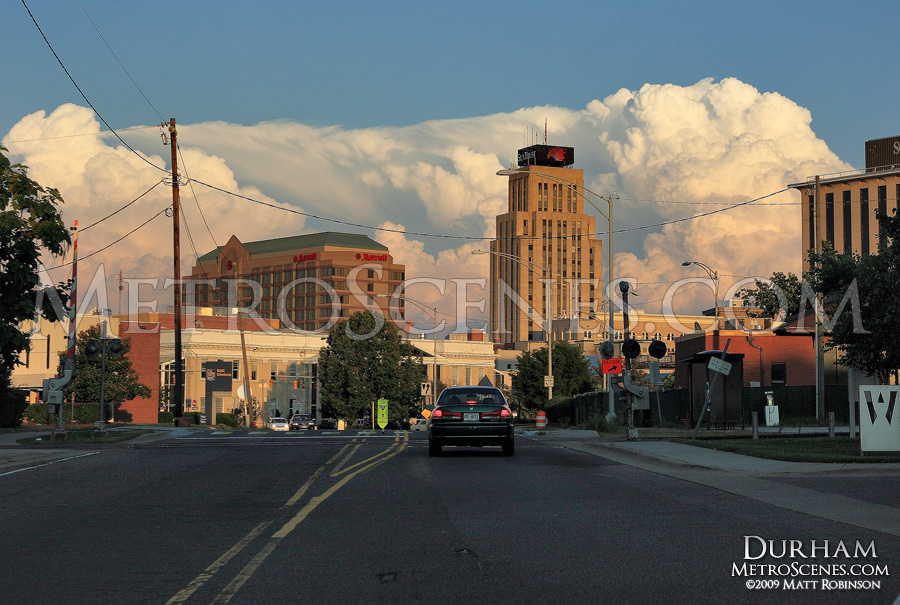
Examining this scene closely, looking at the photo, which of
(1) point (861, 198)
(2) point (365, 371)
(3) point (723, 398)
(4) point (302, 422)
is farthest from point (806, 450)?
(1) point (861, 198)

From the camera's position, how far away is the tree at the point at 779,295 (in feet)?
229

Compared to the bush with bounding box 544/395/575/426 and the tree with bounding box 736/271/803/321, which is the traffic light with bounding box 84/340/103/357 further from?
the tree with bounding box 736/271/803/321

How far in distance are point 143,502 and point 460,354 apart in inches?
4991

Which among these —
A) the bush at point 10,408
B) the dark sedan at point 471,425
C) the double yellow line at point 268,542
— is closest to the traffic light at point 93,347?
the dark sedan at point 471,425

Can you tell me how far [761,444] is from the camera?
24.7 metres

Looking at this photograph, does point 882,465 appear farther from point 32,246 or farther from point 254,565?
point 32,246

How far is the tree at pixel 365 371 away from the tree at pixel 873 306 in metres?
61.7

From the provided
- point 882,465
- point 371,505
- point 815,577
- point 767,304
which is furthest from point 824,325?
point 815,577

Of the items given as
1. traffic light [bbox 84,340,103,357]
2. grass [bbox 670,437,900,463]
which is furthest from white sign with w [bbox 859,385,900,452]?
traffic light [bbox 84,340,103,357]

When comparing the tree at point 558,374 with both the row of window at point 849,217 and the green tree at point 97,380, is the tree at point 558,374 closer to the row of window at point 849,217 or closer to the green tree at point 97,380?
the green tree at point 97,380

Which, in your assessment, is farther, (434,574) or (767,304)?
(767,304)

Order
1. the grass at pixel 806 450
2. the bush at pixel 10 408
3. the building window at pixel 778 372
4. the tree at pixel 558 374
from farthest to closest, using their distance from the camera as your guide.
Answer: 1. the tree at pixel 558 374
2. the building window at pixel 778 372
3. the bush at pixel 10 408
4. the grass at pixel 806 450

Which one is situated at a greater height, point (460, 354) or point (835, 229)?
point (835, 229)

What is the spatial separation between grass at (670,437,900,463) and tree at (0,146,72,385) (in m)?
17.0
